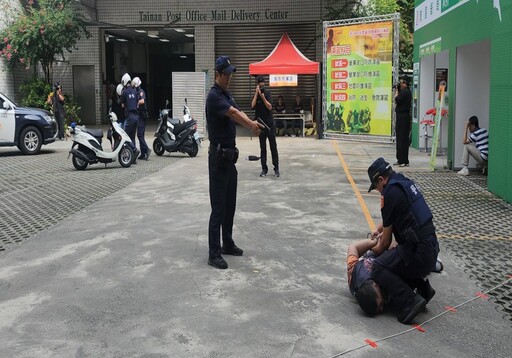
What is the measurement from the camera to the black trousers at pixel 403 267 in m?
4.39

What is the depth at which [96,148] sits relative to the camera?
1230cm

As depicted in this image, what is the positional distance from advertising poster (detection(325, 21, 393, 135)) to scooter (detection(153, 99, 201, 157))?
5399 mm

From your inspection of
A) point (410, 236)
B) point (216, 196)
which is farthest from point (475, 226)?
point (216, 196)

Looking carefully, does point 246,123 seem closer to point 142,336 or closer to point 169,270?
point 169,270

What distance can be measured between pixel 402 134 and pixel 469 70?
5.98 feet

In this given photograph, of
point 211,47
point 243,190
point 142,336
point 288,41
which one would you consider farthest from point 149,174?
point 211,47

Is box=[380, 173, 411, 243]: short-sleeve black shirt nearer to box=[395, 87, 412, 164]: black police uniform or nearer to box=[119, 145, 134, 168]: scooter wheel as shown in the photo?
box=[395, 87, 412, 164]: black police uniform

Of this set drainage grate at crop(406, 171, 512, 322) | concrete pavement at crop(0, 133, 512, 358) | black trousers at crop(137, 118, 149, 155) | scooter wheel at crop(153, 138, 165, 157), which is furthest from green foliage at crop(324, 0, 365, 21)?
concrete pavement at crop(0, 133, 512, 358)

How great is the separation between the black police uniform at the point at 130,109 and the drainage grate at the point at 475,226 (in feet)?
20.9

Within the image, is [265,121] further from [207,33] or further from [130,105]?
[207,33]

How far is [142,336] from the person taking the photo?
4.08 m

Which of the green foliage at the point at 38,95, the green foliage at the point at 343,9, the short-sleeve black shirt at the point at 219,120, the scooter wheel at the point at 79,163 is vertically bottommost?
the scooter wheel at the point at 79,163

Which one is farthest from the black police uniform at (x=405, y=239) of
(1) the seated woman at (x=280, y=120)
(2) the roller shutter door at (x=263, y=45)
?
(2) the roller shutter door at (x=263, y=45)

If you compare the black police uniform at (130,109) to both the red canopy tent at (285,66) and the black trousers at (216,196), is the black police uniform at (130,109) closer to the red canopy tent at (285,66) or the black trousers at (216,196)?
the red canopy tent at (285,66)
